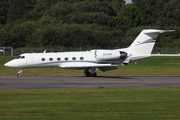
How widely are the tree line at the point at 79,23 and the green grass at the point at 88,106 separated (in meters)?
57.3

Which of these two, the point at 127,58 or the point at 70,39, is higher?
the point at 70,39

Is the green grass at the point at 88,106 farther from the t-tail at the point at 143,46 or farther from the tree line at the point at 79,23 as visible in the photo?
the tree line at the point at 79,23

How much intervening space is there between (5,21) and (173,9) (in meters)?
66.3

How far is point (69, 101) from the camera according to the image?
47.6ft

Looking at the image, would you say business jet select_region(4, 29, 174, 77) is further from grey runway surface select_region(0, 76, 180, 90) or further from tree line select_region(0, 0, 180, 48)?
tree line select_region(0, 0, 180, 48)

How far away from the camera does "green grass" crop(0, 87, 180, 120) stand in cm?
1132

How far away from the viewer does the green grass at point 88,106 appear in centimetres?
1132

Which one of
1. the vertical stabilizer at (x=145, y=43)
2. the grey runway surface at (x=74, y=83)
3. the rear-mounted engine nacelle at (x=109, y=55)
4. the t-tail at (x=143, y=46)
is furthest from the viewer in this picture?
the vertical stabilizer at (x=145, y=43)

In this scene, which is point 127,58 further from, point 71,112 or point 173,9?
point 173,9

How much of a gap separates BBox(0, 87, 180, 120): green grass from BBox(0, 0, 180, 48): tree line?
188 feet

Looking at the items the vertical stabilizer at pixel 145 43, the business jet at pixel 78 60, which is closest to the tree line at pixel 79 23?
the business jet at pixel 78 60

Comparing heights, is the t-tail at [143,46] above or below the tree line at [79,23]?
below

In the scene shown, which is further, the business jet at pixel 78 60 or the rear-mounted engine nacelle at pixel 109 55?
the rear-mounted engine nacelle at pixel 109 55

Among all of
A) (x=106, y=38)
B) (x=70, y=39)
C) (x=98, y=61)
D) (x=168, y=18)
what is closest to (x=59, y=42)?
(x=70, y=39)
